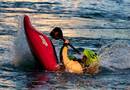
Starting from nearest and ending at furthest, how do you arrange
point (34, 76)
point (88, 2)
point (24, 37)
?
point (34, 76) < point (24, 37) < point (88, 2)

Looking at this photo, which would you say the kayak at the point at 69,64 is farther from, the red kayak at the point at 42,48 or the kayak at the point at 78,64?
the red kayak at the point at 42,48

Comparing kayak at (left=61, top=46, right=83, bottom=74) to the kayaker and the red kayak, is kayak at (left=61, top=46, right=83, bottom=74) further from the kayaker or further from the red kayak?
the red kayak

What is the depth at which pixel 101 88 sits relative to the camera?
538 inches

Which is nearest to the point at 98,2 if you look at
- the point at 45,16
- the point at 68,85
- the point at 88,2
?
the point at 88,2

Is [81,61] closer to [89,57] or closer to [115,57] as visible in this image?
[89,57]

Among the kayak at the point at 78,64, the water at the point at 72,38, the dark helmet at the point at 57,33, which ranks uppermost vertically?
the dark helmet at the point at 57,33

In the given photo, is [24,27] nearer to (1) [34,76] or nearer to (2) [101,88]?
(1) [34,76]

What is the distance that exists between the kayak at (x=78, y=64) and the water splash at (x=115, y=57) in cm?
109

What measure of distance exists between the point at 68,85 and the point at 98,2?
71.3ft

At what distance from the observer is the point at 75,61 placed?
1507 centimetres

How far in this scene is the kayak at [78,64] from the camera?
14.8 meters

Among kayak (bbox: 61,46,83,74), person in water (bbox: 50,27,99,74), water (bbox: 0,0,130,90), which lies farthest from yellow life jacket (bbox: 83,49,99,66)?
water (bbox: 0,0,130,90)

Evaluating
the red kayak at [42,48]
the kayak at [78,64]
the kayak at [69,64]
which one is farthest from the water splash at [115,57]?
the red kayak at [42,48]

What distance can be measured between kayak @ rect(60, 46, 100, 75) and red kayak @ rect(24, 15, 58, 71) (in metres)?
0.43
